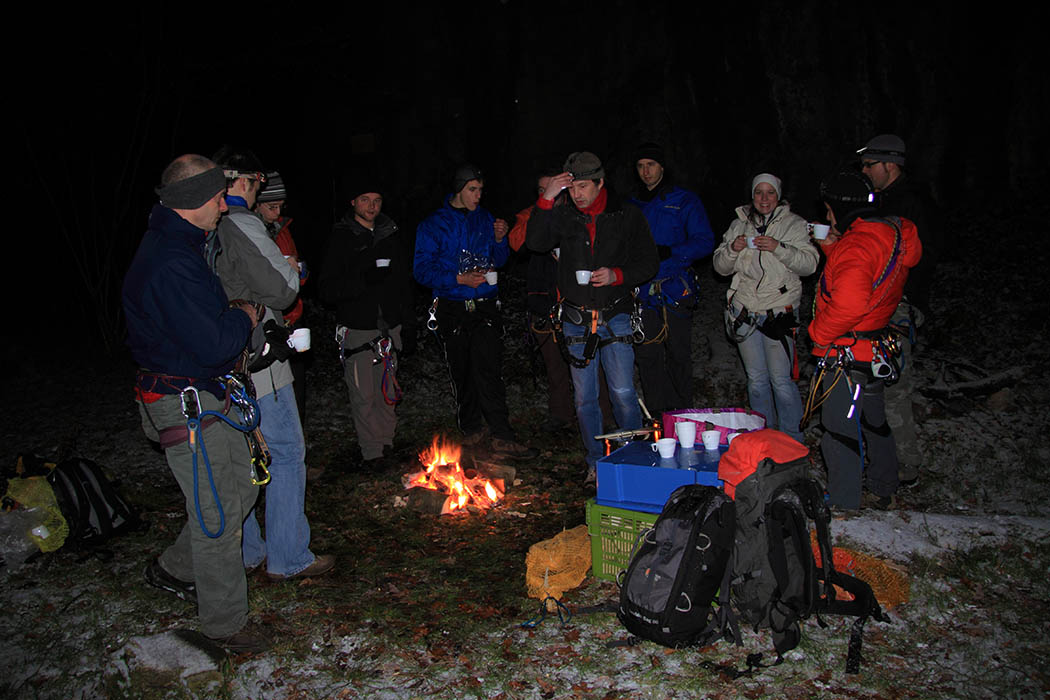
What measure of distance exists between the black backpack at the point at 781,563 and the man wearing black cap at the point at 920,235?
2.04 metres

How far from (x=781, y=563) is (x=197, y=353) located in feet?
10.8

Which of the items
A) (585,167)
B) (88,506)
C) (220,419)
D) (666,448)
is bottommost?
(88,506)

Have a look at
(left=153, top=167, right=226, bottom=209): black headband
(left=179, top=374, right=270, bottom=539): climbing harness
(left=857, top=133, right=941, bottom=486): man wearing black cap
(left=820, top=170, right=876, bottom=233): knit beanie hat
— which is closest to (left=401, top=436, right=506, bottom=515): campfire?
(left=179, top=374, right=270, bottom=539): climbing harness

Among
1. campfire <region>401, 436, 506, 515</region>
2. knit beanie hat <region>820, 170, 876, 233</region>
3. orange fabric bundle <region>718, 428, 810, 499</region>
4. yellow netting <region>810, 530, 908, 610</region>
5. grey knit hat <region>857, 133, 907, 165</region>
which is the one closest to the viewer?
orange fabric bundle <region>718, 428, 810, 499</region>

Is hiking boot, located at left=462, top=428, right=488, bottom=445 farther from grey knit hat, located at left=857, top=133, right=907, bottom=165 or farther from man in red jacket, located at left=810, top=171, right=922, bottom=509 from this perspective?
grey knit hat, located at left=857, top=133, right=907, bottom=165

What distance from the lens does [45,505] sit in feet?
17.3

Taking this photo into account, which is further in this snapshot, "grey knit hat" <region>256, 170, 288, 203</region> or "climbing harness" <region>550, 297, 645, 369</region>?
"climbing harness" <region>550, 297, 645, 369</region>

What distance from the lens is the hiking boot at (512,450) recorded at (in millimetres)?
6820

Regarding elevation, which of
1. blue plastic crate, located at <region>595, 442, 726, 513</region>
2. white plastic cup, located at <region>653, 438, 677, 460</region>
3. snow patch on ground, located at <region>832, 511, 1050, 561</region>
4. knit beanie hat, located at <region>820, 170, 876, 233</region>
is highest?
knit beanie hat, located at <region>820, 170, 876, 233</region>

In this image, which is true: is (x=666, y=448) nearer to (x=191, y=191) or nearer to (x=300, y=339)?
(x=300, y=339)

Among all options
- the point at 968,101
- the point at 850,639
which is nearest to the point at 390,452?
the point at 850,639

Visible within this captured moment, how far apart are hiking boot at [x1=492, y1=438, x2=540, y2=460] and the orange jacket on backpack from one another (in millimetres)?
3085

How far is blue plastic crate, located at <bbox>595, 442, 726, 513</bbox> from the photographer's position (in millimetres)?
4066

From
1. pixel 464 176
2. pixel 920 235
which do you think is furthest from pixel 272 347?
pixel 920 235
